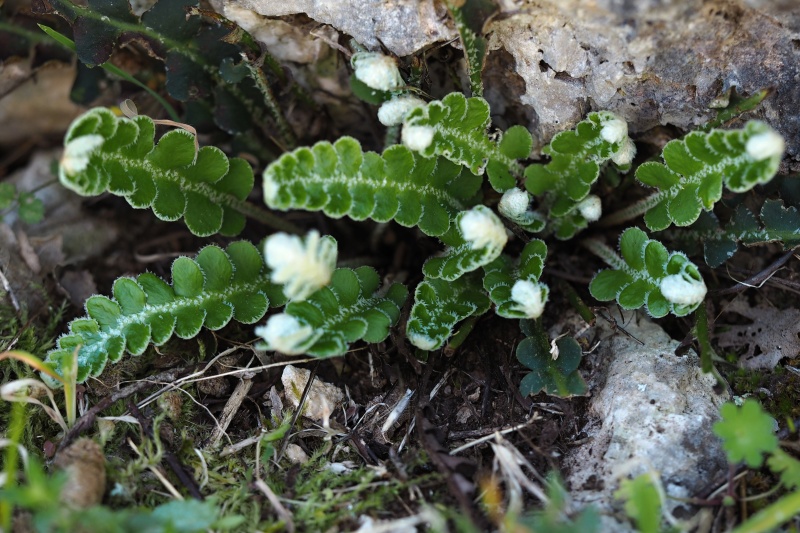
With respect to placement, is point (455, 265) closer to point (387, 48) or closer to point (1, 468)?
point (387, 48)

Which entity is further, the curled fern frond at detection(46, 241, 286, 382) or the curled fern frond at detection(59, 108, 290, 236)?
the curled fern frond at detection(46, 241, 286, 382)

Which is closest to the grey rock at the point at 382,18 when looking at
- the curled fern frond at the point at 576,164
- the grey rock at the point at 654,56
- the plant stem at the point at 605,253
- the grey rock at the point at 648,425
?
the grey rock at the point at 654,56

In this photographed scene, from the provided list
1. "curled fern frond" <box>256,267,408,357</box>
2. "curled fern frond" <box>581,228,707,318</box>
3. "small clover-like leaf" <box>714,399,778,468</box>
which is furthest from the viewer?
"curled fern frond" <box>581,228,707,318</box>

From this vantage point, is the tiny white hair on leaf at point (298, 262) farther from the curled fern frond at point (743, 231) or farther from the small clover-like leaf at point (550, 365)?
the curled fern frond at point (743, 231)

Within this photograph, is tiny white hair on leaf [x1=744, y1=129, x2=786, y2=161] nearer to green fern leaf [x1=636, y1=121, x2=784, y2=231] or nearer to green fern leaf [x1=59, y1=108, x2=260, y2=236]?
green fern leaf [x1=636, y1=121, x2=784, y2=231]

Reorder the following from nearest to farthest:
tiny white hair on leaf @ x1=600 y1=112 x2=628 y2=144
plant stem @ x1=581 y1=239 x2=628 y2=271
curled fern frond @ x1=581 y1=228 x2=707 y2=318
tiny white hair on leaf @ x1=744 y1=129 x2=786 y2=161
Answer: tiny white hair on leaf @ x1=744 y1=129 x2=786 y2=161, curled fern frond @ x1=581 y1=228 x2=707 y2=318, tiny white hair on leaf @ x1=600 y1=112 x2=628 y2=144, plant stem @ x1=581 y1=239 x2=628 y2=271

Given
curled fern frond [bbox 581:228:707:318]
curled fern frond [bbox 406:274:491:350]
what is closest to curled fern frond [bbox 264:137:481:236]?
curled fern frond [bbox 406:274:491:350]
